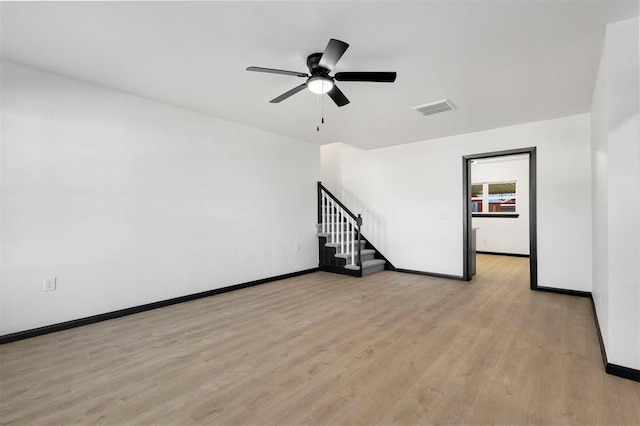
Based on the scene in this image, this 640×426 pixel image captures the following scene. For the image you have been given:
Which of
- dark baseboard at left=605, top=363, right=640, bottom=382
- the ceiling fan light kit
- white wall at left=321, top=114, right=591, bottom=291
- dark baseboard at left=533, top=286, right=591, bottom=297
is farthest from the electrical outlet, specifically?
dark baseboard at left=533, top=286, right=591, bottom=297

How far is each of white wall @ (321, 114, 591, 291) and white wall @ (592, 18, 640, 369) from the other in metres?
2.47

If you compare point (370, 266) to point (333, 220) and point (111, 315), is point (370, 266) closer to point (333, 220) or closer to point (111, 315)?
point (333, 220)

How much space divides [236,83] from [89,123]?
1.70m

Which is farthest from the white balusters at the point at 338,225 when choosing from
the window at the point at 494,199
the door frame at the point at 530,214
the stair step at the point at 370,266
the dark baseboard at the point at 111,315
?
the window at the point at 494,199

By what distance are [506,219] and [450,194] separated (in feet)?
12.4

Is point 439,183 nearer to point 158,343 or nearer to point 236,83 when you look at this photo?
point 236,83

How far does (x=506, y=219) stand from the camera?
7.96 m

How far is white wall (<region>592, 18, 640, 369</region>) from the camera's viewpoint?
2111 mm

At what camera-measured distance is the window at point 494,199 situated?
809 cm

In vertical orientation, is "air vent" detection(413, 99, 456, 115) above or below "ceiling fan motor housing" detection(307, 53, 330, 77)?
above

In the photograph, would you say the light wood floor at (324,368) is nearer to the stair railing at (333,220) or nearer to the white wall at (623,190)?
the white wall at (623,190)

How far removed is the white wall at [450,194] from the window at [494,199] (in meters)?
3.48

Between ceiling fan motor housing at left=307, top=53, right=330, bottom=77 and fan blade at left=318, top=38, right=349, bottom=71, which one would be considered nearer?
fan blade at left=318, top=38, right=349, bottom=71

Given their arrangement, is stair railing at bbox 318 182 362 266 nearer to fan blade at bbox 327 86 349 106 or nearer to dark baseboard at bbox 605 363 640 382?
fan blade at bbox 327 86 349 106
